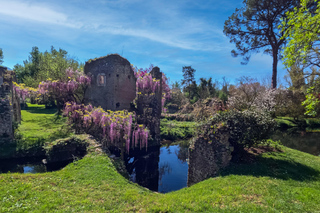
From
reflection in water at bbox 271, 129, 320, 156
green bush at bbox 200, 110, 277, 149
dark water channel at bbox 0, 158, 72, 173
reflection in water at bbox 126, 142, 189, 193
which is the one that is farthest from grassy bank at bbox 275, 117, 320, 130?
dark water channel at bbox 0, 158, 72, 173

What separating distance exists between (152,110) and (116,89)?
456 centimetres

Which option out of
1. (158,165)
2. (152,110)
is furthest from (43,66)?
(158,165)

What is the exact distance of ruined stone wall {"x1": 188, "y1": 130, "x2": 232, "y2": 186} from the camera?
28.2 ft

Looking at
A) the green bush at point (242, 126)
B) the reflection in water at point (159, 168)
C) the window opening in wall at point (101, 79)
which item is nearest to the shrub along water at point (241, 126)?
the green bush at point (242, 126)

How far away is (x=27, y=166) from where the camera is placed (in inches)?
467

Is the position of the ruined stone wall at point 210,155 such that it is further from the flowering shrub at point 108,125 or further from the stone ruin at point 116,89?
the stone ruin at point 116,89

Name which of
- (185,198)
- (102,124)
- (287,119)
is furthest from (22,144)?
(287,119)

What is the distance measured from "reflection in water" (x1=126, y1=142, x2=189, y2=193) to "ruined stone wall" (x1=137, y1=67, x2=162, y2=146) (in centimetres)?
181

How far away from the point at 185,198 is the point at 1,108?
14615 mm

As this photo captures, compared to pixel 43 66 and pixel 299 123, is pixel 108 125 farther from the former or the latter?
pixel 299 123

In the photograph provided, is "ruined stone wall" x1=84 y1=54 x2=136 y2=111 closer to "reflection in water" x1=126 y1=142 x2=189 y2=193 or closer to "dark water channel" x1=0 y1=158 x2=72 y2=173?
"reflection in water" x1=126 y1=142 x2=189 y2=193

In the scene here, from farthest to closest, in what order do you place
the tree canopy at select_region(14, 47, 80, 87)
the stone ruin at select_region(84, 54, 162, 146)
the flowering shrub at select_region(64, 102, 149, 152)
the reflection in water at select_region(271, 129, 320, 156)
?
the tree canopy at select_region(14, 47, 80, 87) → the stone ruin at select_region(84, 54, 162, 146) → the reflection in water at select_region(271, 129, 320, 156) → the flowering shrub at select_region(64, 102, 149, 152)

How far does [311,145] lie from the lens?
59.7ft

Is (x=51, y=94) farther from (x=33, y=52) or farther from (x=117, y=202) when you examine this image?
(x=33, y=52)
